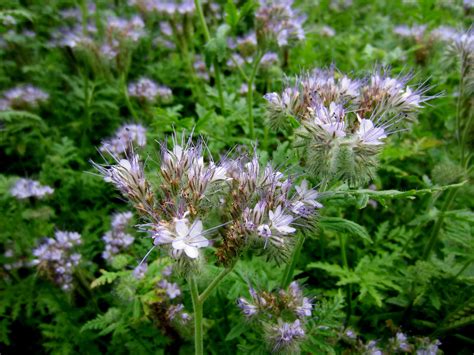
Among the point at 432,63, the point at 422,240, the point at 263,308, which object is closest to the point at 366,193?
the point at 263,308

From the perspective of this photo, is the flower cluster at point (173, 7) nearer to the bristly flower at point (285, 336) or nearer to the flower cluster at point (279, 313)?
the flower cluster at point (279, 313)

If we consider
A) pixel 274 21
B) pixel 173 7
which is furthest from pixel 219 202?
pixel 173 7

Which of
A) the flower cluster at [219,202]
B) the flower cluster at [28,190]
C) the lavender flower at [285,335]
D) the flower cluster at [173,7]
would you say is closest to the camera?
the flower cluster at [219,202]

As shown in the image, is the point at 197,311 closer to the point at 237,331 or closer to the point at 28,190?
the point at 237,331

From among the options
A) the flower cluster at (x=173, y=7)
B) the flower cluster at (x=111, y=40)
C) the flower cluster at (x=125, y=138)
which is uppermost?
the flower cluster at (x=173, y=7)

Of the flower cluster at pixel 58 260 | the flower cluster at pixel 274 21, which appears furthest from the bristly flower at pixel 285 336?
the flower cluster at pixel 274 21

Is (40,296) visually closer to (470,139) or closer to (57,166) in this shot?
(57,166)

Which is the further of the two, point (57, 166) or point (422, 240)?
point (57, 166)
